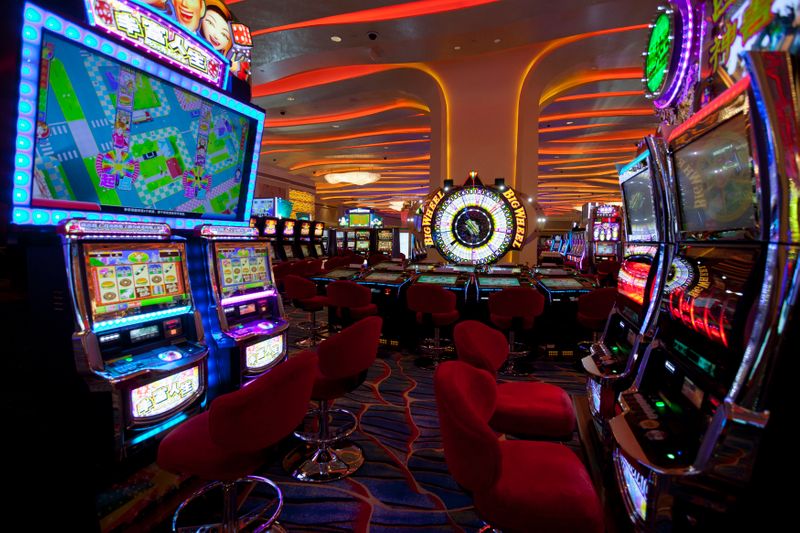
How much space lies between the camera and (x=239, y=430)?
132cm

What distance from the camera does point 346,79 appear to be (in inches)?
260

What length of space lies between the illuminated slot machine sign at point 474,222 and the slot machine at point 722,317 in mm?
2733

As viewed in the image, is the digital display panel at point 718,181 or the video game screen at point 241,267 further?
the video game screen at point 241,267

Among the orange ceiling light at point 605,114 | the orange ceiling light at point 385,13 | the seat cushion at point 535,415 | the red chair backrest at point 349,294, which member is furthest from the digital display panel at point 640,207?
the orange ceiling light at point 605,114

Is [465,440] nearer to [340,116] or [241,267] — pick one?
[241,267]

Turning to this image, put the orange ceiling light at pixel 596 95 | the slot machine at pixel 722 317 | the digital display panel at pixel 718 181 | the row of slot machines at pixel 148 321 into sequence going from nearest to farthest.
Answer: the slot machine at pixel 722 317
the digital display panel at pixel 718 181
the row of slot machines at pixel 148 321
the orange ceiling light at pixel 596 95

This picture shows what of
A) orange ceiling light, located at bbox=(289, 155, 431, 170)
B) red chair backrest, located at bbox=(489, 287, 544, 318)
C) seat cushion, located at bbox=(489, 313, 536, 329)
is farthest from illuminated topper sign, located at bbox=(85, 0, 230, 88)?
orange ceiling light, located at bbox=(289, 155, 431, 170)

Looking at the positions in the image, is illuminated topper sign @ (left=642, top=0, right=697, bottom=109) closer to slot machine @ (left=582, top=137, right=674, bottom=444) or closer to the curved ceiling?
slot machine @ (left=582, top=137, right=674, bottom=444)

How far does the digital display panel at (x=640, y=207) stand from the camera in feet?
5.25

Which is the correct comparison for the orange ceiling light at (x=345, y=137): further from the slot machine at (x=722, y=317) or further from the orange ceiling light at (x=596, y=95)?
the slot machine at (x=722, y=317)

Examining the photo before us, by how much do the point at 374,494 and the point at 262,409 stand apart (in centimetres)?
99

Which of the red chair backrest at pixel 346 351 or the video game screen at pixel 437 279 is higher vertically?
the video game screen at pixel 437 279

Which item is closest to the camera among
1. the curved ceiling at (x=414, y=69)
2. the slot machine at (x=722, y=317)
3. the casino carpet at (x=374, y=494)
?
the slot machine at (x=722, y=317)

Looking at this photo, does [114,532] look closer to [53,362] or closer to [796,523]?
[53,362]
